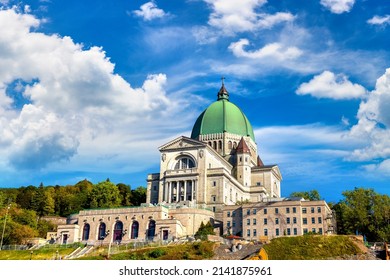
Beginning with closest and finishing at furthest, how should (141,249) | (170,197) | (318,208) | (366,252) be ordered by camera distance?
(366,252) → (141,249) → (318,208) → (170,197)

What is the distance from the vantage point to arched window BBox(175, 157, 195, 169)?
10071 cm

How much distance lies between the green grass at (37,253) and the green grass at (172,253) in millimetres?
7174

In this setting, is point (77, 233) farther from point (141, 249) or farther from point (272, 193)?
point (272, 193)

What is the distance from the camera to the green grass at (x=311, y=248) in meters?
62.8

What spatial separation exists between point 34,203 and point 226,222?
4748cm

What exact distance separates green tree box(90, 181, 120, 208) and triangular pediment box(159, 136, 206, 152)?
1486 cm

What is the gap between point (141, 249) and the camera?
6988cm

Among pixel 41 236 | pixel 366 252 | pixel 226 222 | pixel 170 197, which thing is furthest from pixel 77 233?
pixel 366 252

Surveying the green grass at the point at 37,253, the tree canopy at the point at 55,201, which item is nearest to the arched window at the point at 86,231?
the tree canopy at the point at 55,201

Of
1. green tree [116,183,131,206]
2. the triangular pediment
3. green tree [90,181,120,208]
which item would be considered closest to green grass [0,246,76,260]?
green tree [90,181,120,208]

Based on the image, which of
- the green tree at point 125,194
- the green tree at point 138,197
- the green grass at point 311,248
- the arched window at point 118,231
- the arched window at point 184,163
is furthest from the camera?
the green tree at point 138,197

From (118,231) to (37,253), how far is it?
15.5m

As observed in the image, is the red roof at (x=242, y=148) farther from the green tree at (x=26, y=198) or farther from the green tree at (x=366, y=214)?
the green tree at (x=26, y=198)
